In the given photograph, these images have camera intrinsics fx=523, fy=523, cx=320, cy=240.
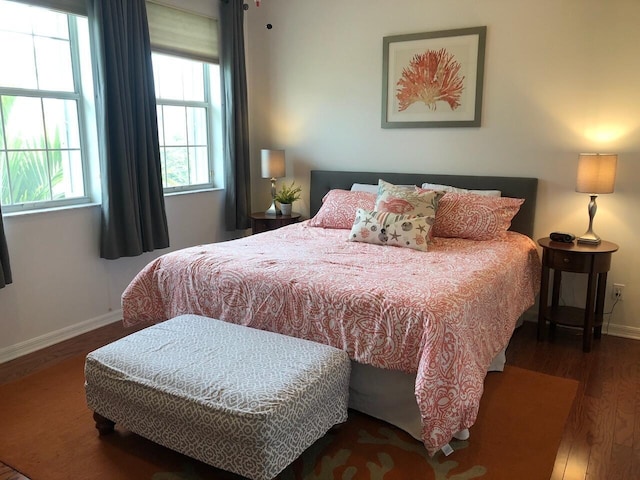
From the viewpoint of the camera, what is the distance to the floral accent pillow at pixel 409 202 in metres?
3.38

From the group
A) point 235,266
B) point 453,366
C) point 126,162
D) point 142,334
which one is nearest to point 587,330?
point 453,366

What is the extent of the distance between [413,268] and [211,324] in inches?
41.6

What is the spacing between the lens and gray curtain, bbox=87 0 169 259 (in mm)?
3434


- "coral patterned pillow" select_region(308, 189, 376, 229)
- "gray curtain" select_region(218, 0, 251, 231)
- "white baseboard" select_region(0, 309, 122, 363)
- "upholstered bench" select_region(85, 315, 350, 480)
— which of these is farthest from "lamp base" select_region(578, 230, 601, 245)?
"white baseboard" select_region(0, 309, 122, 363)

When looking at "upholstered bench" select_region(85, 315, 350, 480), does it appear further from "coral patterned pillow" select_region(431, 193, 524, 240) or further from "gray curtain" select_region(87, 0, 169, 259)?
"coral patterned pillow" select_region(431, 193, 524, 240)

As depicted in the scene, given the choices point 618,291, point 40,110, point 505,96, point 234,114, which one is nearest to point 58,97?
point 40,110

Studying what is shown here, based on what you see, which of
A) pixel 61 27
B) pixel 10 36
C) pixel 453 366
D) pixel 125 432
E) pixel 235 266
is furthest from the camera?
pixel 61 27

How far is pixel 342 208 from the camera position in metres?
3.87

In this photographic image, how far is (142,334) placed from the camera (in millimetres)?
2424

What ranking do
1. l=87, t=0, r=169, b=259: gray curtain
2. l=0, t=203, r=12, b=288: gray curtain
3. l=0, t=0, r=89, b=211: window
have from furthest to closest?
l=87, t=0, r=169, b=259: gray curtain
l=0, t=0, r=89, b=211: window
l=0, t=203, r=12, b=288: gray curtain

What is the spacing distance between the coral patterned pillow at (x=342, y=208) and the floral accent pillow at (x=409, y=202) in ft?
0.88

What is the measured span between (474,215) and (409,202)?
1.46 ft

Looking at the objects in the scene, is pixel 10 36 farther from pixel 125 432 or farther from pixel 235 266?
pixel 125 432

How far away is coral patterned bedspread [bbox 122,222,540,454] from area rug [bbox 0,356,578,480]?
190mm
